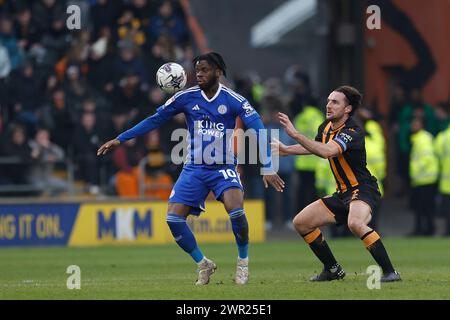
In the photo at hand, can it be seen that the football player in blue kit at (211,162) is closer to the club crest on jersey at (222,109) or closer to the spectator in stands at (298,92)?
the club crest on jersey at (222,109)

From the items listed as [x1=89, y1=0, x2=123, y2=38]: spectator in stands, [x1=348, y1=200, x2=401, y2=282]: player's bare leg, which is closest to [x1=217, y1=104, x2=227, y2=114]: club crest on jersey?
[x1=348, y1=200, x2=401, y2=282]: player's bare leg

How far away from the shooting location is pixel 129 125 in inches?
904

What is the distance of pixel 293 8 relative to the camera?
2900 cm

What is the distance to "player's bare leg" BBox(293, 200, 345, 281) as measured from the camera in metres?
12.9

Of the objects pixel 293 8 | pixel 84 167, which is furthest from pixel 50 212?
pixel 293 8

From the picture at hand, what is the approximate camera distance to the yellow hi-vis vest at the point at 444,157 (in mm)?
23297

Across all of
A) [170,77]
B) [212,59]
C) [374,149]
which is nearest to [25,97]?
[374,149]

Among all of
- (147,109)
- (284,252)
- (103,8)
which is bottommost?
(284,252)

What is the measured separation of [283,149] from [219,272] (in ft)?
8.50

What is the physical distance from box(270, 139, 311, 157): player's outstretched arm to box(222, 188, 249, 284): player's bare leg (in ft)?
1.92

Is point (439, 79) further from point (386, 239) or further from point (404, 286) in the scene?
point (404, 286)

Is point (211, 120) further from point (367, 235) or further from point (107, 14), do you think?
point (107, 14)

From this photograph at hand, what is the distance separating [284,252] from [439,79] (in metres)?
10.6

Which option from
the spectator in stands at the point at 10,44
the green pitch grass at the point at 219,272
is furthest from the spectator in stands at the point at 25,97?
the green pitch grass at the point at 219,272
